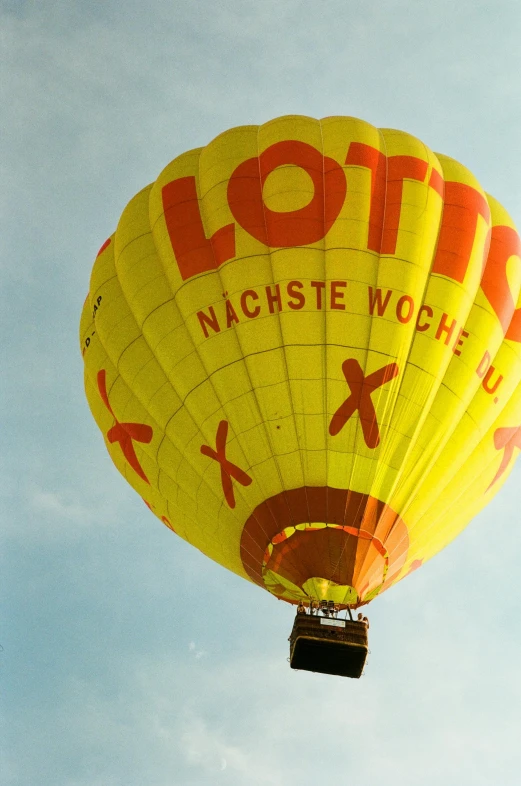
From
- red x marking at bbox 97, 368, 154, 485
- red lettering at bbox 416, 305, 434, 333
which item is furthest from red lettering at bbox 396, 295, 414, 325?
red x marking at bbox 97, 368, 154, 485

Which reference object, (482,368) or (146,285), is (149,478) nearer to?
(146,285)

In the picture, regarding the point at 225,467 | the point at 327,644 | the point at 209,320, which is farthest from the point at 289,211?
the point at 327,644

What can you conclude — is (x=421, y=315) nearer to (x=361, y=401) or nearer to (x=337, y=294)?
(x=337, y=294)

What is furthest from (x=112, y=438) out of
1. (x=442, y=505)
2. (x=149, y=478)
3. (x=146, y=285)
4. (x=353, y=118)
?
(x=353, y=118)

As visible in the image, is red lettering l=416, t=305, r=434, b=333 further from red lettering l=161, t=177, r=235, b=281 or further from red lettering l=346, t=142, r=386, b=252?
red lettering l=161, t=177, r=235, b=281

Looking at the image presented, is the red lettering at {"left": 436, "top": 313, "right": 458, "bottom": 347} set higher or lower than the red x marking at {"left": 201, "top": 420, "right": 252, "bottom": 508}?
higher

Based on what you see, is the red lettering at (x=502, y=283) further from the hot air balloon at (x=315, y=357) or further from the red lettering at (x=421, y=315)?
the red lettering at (x=421, y=315)

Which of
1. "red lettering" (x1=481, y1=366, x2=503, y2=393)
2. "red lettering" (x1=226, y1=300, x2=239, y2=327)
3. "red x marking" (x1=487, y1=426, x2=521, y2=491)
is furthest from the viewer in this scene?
"red x marking" (x1=487, y1=426, x2=521, y2=491)
